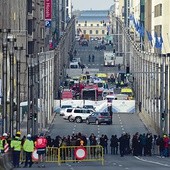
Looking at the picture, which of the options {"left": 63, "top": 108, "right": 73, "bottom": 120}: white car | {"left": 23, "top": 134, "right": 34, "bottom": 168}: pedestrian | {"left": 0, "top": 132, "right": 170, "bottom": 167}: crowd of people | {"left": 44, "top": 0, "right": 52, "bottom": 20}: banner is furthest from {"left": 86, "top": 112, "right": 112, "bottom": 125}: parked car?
{"left": 44, "top": 0, "right": 52, "bottom": 20}: banner

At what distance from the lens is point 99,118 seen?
96.4 metres

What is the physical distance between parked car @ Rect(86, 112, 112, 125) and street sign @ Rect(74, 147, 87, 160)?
46145 millimetres

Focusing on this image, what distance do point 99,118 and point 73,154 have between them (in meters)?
44.8

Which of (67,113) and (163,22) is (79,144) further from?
(163,22)

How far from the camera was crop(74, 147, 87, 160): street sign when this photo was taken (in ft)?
163

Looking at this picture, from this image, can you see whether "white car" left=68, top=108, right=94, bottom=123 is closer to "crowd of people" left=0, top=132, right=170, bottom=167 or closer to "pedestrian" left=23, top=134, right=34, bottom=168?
"crowd of people" left=0, top=132, right=170, bottom=167

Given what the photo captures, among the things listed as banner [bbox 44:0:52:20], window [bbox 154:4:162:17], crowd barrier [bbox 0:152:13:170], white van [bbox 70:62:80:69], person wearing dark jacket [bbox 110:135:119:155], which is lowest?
person wearing dark jacket [bbox 110:135:119:155]

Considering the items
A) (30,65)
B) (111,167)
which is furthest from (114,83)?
(111,167)

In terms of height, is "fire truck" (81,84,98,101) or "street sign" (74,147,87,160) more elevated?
"fire truck" (81,84,98,101)

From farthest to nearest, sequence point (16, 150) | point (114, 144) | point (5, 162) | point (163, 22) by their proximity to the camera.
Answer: point (163, 22), point (114, 144), point (16, 150), point (5, 162)

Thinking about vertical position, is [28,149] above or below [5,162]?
above

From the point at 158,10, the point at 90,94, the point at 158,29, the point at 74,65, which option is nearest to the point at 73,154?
the point at 90,94

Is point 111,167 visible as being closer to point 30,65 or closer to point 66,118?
point 30,65

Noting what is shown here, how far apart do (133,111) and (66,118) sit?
34.4ft
